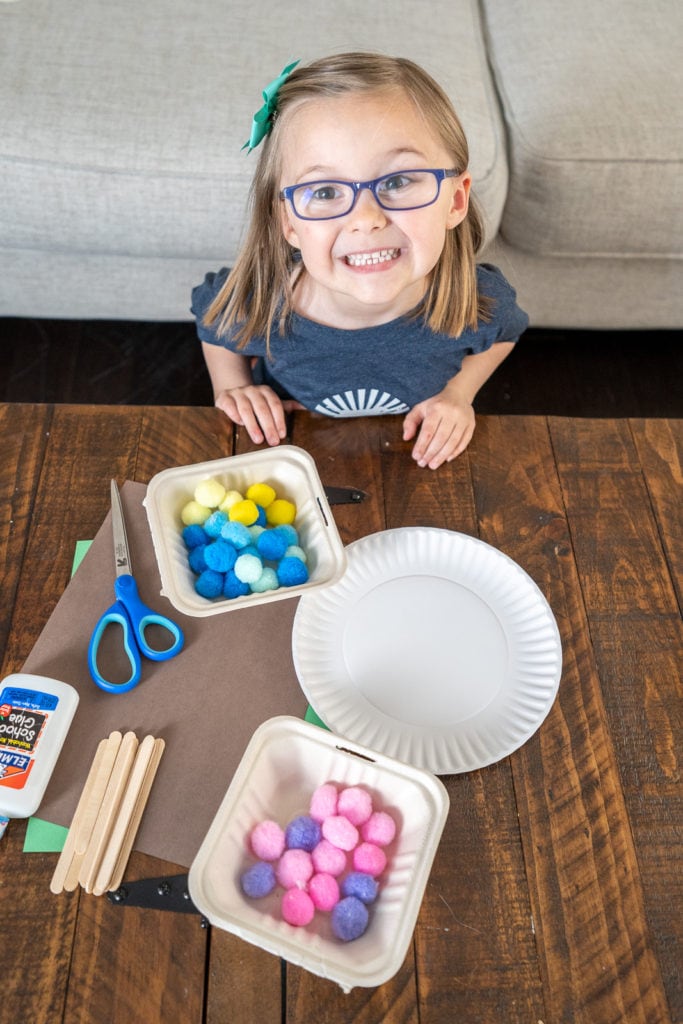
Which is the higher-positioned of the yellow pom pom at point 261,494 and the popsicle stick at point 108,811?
the yellow pom pom at point 261,494

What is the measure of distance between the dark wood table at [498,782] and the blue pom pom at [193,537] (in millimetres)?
142

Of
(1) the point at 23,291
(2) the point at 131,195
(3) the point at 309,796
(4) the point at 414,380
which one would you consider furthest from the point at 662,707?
(1) the point at 23,291

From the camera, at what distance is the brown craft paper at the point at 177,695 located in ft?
2.25

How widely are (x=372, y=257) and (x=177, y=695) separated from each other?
0.50 meters

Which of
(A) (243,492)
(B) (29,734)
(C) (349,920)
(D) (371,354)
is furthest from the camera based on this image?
(D) (371,354)

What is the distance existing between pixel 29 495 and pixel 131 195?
649 mm

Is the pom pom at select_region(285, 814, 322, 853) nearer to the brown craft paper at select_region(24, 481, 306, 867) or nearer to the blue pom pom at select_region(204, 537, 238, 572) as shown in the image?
the brown craft paper at select_region(24, 481, 306, 867)

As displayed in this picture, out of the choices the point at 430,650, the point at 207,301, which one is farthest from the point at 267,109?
the point at 430,650

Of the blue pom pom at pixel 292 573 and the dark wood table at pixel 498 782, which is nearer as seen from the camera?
the dark wood table at pixel 498 782

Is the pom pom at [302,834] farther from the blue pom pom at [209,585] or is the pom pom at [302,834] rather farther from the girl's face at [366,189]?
the girl's face at [366,189]

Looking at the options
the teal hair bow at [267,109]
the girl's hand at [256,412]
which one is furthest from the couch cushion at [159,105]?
the girl's hand at [256,412]

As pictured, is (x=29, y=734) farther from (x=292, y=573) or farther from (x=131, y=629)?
(x=292, y=573)

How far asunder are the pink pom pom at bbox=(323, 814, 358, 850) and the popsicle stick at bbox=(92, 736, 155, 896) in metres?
0.17

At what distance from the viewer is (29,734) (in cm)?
69
